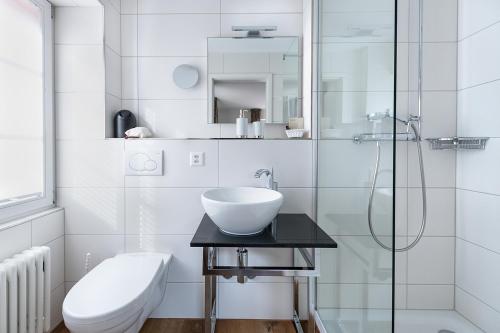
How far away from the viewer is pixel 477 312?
1.55 meters

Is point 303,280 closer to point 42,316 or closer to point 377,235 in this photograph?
point 377,235

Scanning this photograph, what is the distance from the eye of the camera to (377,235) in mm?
884

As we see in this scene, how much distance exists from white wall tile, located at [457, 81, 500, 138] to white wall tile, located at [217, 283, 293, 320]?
4.53ft

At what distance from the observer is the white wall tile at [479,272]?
4.75ft

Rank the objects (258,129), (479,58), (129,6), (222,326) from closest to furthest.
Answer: (479,58) < (222,326) < (258,129) < (129,6)

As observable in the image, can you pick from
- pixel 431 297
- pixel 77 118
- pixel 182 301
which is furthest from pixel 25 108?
pixel 431 297

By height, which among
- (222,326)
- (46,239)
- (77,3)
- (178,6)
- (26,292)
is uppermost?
(178,6)

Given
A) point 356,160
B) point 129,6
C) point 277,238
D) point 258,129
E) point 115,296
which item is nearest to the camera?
point 356,160

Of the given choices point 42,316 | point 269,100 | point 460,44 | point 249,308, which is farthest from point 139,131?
point 460,44

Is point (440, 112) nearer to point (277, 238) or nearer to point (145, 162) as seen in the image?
point (277, 238)

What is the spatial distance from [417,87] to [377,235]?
118cm

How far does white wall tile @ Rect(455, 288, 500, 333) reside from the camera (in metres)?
1.46

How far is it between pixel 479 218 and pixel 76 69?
249 cm

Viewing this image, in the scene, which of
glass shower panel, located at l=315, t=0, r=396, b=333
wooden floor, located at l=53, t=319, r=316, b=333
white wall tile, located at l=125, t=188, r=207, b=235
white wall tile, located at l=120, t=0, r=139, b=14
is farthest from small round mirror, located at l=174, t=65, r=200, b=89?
wooden floor, located at l=53, t=319, r=316, b=333
